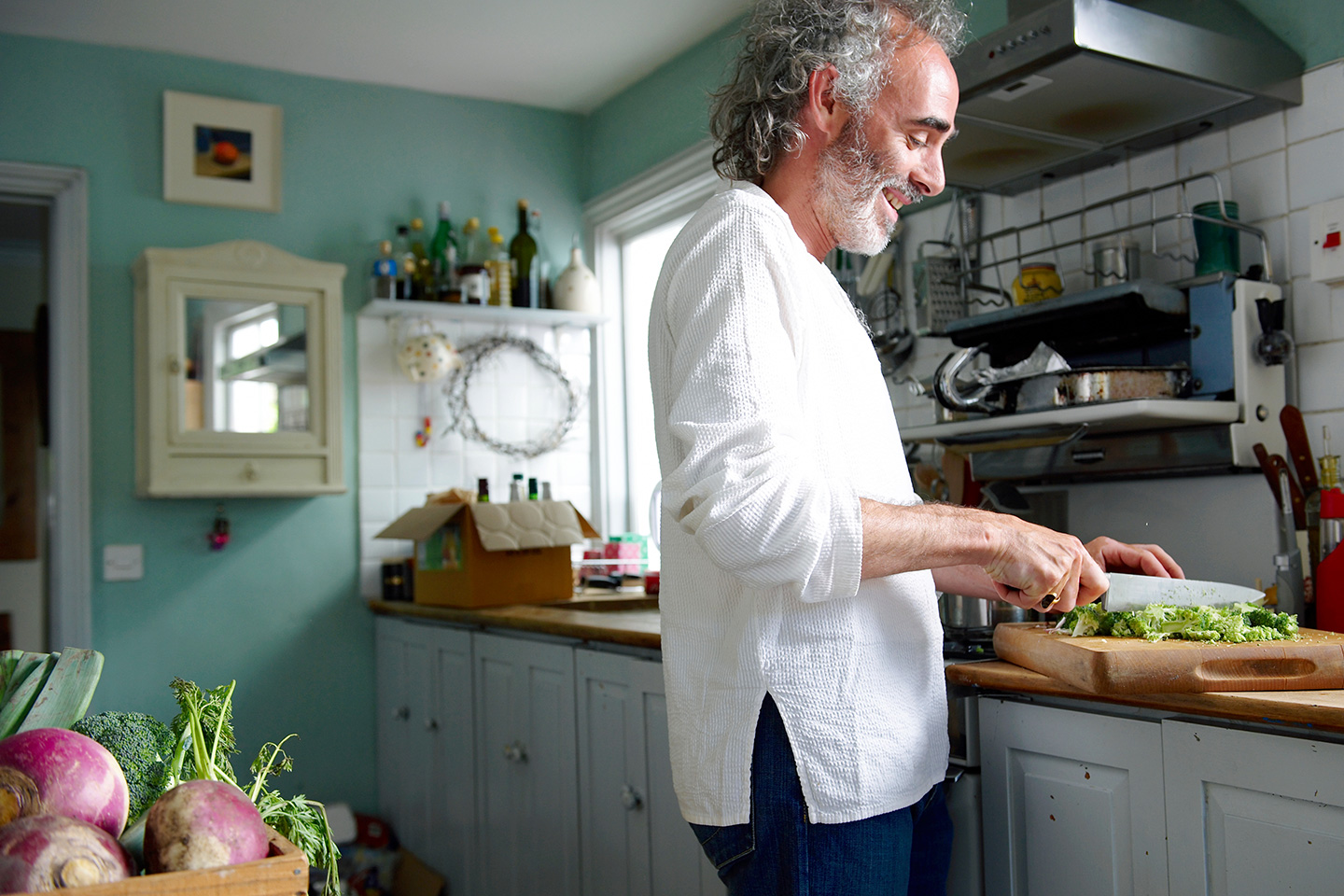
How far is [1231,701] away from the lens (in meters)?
1.12

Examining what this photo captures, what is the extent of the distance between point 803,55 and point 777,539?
0.53 metres

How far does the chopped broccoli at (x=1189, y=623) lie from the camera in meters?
1.22

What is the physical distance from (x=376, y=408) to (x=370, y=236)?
21.8 inches

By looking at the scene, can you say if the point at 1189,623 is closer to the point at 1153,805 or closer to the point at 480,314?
the point at 1153,805

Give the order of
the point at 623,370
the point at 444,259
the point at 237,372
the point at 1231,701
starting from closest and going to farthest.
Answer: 1. the point at 1231,701
2. the point at 237,372
3. the point at 444,259
4. the point at 623,370

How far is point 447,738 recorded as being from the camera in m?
2.87

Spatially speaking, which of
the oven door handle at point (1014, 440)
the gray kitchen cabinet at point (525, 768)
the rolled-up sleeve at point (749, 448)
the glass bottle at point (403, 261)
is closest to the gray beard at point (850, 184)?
the rolled-up sleeve at point (749, 448)

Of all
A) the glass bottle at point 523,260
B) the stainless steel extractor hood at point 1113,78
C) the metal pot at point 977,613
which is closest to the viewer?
the metal pot at point 977,613

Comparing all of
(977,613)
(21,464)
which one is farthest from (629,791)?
(21,464)

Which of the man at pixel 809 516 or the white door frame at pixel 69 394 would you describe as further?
the white door frame at pixel 69 394

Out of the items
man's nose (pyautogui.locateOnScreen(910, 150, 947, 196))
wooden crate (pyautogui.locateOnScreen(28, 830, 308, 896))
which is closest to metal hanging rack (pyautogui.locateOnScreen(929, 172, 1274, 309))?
man's nose (pyautogui.locateOnScreen(910, 150, 947, 196))

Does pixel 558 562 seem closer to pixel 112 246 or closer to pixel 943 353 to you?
pixel 943 353

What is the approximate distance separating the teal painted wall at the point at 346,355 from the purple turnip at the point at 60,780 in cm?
263

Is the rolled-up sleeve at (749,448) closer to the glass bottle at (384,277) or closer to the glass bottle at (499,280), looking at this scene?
the glass bottle at (384,277)
